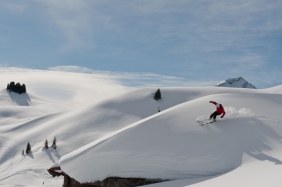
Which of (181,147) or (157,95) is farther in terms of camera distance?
(157,95)

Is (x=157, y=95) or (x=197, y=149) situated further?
(x=157, y=95)

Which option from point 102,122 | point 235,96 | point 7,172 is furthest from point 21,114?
point 235,96

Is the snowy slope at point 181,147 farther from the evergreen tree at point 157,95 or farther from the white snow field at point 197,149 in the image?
the evergreen tree at point 157,95

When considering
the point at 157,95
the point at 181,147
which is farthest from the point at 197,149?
the point at 157,95

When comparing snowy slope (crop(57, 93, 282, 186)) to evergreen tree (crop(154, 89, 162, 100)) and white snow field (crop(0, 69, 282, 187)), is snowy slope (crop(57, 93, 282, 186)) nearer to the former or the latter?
white snow field (crop(0, 69, 282, 187))

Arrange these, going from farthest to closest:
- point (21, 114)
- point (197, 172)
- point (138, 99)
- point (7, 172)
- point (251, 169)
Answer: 1. point (21, 114)
2. point (138, 99)
3. point (7, 172)
4. point (197, 172)
5. point (251, 169)

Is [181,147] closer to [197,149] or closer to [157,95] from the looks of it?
[197,149]

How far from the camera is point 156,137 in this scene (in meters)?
12.2

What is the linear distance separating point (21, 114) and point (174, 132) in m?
52.8

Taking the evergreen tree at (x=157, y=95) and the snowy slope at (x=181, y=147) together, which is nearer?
the snowy slope at (x=181, y=147)

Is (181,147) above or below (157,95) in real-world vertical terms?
below

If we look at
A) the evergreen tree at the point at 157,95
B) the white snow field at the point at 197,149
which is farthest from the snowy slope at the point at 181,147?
the evergreen tree at the point at 157,95

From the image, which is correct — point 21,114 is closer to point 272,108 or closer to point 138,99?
point 138,99

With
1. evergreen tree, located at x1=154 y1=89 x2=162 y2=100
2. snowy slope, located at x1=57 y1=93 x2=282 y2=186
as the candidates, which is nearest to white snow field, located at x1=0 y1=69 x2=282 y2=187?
snowy slope, located at x1=57 y1=93 x2=282 y2=186
